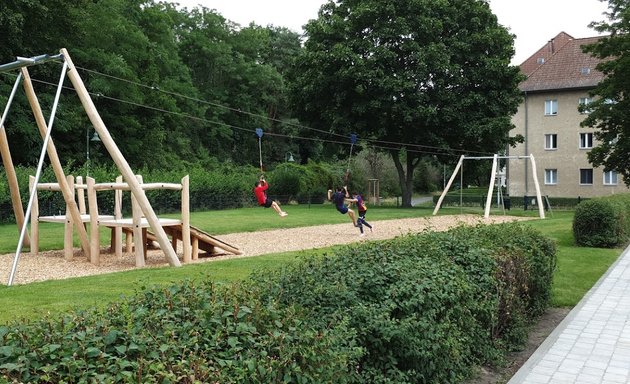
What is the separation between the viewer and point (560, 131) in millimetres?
46938

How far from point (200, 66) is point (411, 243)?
173 ft

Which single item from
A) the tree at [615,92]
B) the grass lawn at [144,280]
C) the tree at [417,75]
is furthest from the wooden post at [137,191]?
the tree at [615,92]

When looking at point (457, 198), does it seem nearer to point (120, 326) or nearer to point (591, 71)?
point (591, 71)

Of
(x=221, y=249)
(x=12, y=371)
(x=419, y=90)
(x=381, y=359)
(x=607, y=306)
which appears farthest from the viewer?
(x=419, y=90)

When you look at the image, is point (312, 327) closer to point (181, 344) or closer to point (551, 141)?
point (181, 344)

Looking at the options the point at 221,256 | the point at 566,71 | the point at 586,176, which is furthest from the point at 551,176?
the point at 221,256

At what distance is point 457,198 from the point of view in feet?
147

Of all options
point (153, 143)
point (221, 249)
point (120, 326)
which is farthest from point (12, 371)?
point (153, 143)

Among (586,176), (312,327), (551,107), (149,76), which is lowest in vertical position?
(312,327)

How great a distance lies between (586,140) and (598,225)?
33698 mm

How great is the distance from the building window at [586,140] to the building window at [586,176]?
1799 millimetres

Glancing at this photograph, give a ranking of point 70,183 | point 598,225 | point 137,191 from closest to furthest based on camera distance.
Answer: point 137,191, point 70,183, point 598,225

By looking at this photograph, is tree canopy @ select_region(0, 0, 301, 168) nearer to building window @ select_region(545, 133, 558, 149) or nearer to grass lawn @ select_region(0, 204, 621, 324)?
grass lawn @ select_region(0, 204, 621, 324)

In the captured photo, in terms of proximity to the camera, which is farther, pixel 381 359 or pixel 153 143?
pixel 153 143
